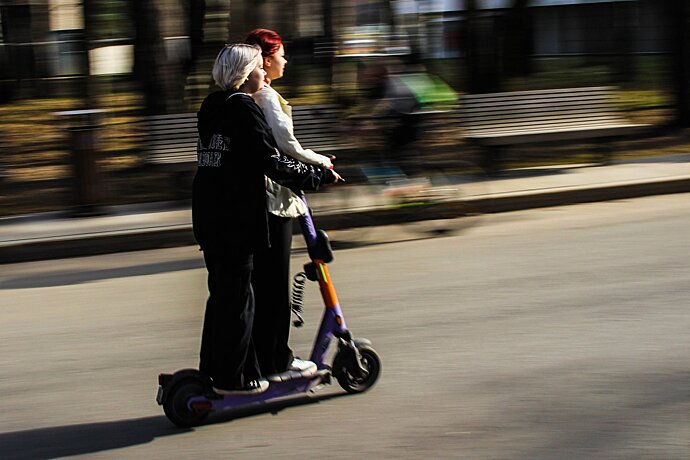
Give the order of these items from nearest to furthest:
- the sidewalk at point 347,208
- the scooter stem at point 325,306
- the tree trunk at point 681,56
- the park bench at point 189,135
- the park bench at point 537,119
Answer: the scooter stem at point 325,306 < the sidewalk at point 347,208 < the park bench at point 189,135 < the park bench at point 537,119 < the tree trunk at point 681,56

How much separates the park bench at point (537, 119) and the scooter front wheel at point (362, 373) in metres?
6.84

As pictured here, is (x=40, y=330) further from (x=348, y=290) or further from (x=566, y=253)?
(x=566, y=253)

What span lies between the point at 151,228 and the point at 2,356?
3.71 metres

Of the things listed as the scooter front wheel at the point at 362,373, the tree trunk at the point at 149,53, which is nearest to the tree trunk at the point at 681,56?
the tree trunk at the point at 149,53

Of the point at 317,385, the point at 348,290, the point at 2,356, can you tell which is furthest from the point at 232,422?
the point at 348,290

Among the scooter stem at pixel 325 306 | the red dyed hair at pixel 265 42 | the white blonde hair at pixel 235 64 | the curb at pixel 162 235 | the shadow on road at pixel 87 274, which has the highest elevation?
the red dyed hair at pixel 265 42

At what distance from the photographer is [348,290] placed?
7.75 m

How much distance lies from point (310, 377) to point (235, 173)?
1084mm

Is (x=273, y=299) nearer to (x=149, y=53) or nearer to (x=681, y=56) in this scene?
(x=149, y=53)

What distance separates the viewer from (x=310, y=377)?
5.16m

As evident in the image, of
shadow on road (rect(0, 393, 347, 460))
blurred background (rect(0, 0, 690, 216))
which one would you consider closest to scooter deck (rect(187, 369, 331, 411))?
shadow on road (rect(0, 393, 347, 460))

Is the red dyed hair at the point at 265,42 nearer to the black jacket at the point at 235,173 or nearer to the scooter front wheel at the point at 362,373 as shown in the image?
the black jacket at the point at 235,173

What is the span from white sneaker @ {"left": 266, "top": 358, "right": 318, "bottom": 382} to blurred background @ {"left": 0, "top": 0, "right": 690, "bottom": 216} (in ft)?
16.1

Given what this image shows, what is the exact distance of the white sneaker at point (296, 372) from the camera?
16.7ft
